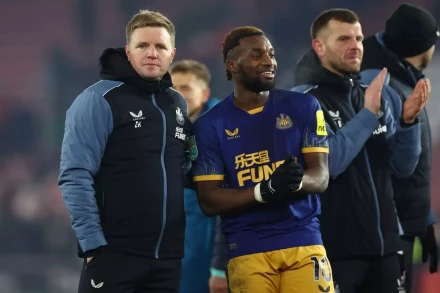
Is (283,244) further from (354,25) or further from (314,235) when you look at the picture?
(354,25)

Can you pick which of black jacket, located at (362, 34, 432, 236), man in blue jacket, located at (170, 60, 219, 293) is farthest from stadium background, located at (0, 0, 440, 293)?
black jacket, located at (362, 34, 432, 236)

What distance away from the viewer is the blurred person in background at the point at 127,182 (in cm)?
345

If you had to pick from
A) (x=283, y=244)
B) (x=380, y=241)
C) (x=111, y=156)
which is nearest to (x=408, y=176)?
(x=380, y=241)

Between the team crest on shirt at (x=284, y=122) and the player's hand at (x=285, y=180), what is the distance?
32 centimetres

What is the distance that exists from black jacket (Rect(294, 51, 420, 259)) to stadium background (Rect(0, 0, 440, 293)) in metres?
4.53

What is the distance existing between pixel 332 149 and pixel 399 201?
0.83 m

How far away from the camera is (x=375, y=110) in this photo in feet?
13.3

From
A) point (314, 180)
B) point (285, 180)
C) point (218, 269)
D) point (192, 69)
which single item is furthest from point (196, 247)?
point (285, 180)

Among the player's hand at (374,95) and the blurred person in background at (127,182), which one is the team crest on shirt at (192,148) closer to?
the blurred person in background at (127,182)

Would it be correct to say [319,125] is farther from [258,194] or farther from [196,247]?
[196,247]

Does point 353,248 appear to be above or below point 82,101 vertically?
below

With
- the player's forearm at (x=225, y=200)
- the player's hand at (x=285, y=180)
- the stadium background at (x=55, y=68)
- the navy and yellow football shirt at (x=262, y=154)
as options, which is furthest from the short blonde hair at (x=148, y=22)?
the stadium background at (x=55, y=68)

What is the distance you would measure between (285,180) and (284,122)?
1.37ft

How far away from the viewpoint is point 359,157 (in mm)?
4129
